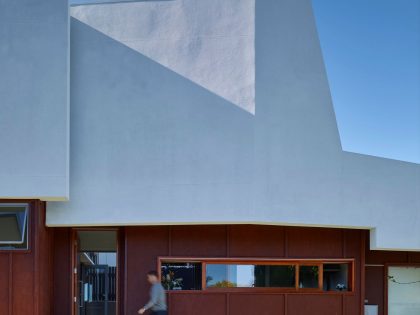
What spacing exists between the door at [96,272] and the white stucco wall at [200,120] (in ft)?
8.40

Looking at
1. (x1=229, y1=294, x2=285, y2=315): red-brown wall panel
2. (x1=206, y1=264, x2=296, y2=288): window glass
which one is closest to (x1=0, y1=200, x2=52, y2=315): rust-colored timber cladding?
(x1=206, y1=264, x2=296, y2=288): window glass

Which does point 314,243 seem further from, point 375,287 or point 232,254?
point 375,287

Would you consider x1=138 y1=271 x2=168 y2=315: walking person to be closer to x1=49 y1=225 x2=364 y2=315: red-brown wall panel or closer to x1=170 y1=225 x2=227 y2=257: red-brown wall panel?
x1=49 y1=225 x2=364 y2=315: red-brown wall panel

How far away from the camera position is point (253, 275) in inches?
480

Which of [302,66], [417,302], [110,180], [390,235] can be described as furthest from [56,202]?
[417,302]

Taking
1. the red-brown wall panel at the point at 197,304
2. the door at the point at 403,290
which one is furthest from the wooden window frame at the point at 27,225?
the door at the point at 403,290

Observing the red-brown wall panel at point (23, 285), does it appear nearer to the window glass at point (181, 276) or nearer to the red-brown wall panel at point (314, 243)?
the window glass at point (181, 276)

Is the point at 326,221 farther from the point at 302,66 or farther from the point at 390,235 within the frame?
the point at 302,66

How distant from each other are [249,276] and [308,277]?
51.3 inches

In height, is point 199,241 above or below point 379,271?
above

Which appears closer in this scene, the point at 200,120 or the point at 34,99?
the point at 34,99

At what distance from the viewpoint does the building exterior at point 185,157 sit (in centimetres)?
1073

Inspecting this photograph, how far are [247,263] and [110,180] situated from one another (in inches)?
131

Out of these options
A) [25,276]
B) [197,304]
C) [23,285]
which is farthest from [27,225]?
[197,304]
